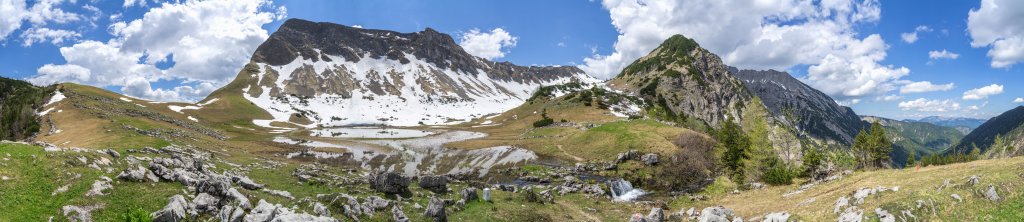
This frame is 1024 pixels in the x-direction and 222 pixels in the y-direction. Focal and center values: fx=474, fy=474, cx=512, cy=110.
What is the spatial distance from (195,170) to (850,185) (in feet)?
154

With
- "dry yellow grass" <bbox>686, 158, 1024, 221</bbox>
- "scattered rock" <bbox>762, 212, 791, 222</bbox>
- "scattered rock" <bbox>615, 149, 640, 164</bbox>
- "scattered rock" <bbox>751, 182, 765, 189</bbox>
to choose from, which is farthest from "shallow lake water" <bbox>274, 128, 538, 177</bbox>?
"scattered rock" <bbox>762, 212, 791, 222</bbox>

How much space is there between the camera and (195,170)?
3212 cm

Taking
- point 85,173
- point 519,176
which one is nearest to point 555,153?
point 519,176

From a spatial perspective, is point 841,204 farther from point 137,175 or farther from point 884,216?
point 137,175

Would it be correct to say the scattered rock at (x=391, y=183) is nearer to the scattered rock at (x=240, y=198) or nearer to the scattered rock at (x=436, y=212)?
the scattered rock at (x=436, y=212)

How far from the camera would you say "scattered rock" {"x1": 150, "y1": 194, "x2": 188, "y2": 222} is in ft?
69.0

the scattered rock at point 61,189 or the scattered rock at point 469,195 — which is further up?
the scattered rock at point 61,189

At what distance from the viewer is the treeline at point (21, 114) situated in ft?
271

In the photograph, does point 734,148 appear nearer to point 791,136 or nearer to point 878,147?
point 791,136

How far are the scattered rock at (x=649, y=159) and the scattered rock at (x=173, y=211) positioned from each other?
2151 inches

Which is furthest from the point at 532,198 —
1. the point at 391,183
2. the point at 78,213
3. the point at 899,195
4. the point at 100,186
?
the point at 78,213

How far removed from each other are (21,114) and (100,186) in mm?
101386

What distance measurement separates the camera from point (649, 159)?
216 feet

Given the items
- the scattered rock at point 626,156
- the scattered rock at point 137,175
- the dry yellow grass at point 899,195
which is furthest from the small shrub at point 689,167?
the scattered rock at point 137,175
